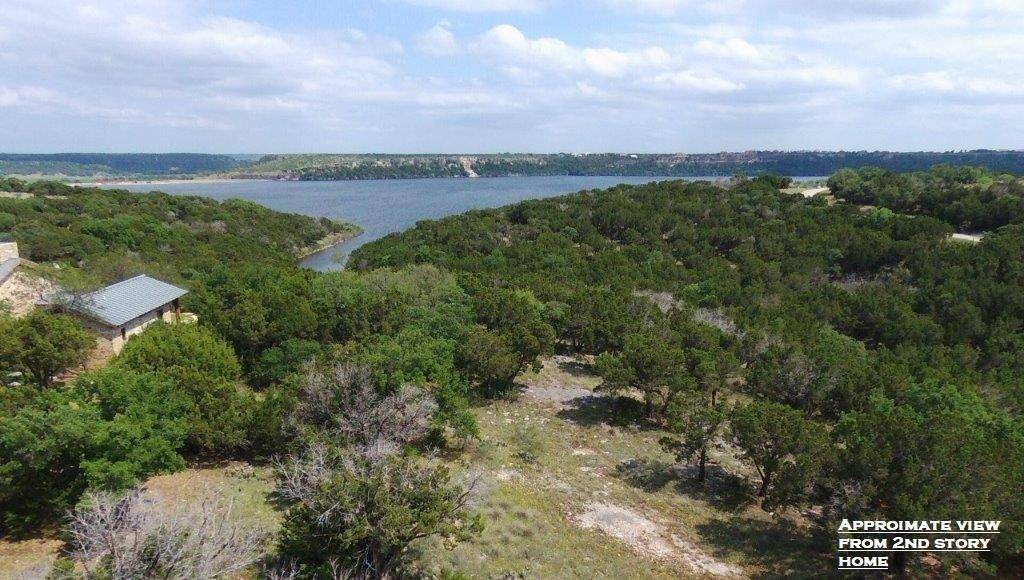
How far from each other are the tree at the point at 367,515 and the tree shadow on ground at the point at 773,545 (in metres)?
8.10

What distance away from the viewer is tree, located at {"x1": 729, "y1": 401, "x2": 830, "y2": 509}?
14898 millimetres

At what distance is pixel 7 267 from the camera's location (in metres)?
24.5

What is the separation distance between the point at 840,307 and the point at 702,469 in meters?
27.0

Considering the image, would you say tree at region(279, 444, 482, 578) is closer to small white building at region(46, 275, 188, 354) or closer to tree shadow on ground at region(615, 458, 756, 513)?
tree shadow on ground at region(615, 458, 756, 513)

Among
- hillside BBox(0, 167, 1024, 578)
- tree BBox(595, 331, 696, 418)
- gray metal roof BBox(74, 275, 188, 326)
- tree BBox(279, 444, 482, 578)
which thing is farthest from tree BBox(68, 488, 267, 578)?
tree BBox(595, 331, 696, 418)

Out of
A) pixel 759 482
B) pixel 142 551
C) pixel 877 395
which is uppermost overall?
pixel 142 551

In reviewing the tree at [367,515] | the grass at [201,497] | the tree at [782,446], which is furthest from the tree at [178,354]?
the tree at [782,446]

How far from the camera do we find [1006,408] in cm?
2284

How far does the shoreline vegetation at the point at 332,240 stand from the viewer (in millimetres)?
85125

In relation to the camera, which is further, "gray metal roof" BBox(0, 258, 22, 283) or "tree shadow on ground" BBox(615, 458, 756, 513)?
"gray metal roof" BBox(0, 258, 22, 283)

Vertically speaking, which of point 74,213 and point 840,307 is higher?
point 74,213

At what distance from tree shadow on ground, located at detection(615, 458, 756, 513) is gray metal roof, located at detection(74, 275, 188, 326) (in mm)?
21797

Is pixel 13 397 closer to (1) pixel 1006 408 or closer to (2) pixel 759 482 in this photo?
(2) pixel 759 482

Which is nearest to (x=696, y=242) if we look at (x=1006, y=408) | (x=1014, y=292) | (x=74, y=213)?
(x=1014, y=292)
